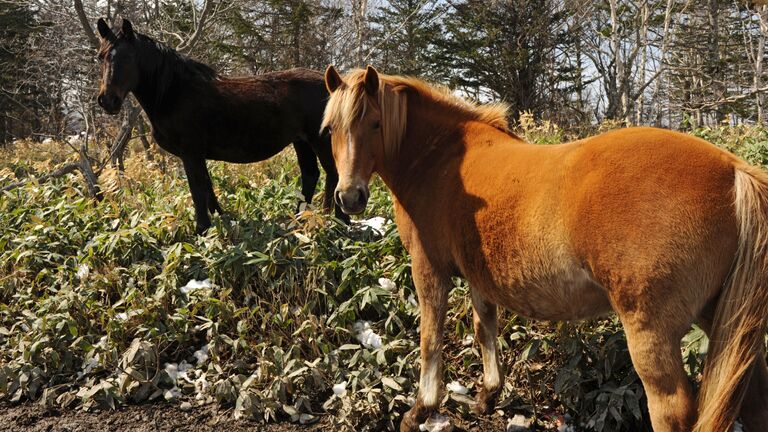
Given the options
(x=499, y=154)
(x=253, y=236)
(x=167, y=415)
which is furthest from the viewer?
(x=253, y=236)

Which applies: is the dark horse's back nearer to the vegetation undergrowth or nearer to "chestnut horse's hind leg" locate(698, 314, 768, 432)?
the vegetation undergrowth

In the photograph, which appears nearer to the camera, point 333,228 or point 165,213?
point 333,228

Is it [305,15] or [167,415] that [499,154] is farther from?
[305,15]

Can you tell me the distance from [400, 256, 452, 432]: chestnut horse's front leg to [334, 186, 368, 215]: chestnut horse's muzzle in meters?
0.45

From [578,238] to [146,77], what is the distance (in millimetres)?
4139

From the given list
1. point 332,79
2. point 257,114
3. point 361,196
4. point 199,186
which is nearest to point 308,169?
point 257,114

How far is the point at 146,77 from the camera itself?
4.83 meters

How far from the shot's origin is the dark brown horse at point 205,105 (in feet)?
15.6

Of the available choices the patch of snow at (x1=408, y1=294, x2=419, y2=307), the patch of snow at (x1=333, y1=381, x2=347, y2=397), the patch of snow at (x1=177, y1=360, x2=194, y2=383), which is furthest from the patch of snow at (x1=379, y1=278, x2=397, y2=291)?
the patch of snow at (x1=177, y1=360, x2=194, y2=383)

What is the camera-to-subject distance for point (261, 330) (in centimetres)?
405

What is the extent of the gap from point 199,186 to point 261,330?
162 cm

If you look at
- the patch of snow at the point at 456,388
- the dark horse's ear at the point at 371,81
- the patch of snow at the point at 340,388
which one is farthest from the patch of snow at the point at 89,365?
the dark horse's ear at the point at 371,81

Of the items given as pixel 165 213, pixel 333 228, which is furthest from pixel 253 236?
pixel 165 213

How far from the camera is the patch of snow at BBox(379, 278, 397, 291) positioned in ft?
13.2
